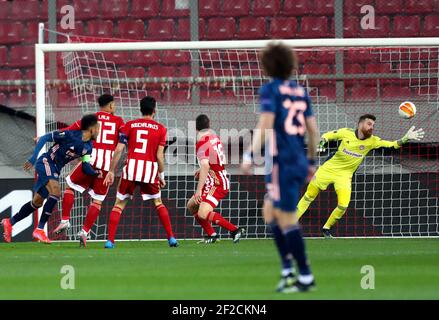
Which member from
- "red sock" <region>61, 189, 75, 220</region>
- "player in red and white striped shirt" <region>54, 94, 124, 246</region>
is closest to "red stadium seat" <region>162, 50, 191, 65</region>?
"player in red and white striped shirt" <region>54, 94, 124, 246</region>

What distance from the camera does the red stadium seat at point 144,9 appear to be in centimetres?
1906

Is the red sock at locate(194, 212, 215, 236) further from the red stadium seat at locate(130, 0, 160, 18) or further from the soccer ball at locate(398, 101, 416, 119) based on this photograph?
the red stadium seat at locate(130, 0, 160, 18)

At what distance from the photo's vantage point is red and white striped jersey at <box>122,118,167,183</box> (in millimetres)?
12711

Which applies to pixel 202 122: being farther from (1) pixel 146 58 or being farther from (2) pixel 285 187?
(2) pixel 285 187

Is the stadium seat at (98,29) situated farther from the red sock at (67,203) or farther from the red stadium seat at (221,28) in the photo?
the red sock at (67,203)

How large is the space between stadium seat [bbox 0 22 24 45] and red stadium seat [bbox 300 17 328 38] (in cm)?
508

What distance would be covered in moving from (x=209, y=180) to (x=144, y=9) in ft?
20.7

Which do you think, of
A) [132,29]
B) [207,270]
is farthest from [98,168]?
[132,29]

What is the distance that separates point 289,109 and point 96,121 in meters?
6.01

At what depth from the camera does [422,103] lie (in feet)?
53.5

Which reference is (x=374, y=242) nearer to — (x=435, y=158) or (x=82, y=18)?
(x=435, y=158)

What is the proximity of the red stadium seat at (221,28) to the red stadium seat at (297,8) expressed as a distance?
94cm

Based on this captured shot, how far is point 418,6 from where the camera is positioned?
18641 millimetres

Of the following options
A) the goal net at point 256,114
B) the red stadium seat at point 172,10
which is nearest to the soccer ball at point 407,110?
the goal net at point 256,114
